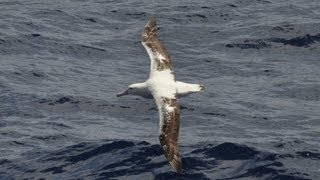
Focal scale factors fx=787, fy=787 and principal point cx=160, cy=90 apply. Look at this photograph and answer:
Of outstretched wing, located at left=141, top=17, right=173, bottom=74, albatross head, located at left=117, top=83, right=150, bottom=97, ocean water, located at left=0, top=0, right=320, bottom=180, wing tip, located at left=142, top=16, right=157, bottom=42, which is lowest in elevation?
ocean water, located at left=0, top=0, right=320, bottom=180

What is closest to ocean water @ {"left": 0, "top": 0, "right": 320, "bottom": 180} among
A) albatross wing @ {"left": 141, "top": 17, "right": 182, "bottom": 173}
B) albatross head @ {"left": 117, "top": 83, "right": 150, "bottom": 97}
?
albatross wing @ {"left": 141, "top": 17, "right": 182, "bottom": 173}

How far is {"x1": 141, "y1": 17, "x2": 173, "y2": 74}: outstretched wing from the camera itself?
22.8 meters

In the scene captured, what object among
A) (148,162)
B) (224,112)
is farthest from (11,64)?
(148,162)

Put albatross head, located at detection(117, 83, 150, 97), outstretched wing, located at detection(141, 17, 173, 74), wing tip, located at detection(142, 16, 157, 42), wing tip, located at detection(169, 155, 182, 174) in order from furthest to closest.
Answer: wing tip, located at detection(142, 16, 157, 42) → outstretched wing, located at detection(141, 17, 173, 74) → albatross head, located at detection(117, 83, 150, 97) → wing tip, located at detection(169, 155, 182, 174)

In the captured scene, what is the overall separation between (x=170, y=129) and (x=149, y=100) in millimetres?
6679

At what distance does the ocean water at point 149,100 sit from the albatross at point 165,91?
67 cm

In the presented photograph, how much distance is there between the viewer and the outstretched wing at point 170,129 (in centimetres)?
1808

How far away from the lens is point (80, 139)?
2194cm

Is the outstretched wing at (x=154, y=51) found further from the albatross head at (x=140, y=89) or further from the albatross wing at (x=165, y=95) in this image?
the albatross head at (x=140, y=89)

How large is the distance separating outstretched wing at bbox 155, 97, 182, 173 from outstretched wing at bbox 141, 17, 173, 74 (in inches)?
95.7

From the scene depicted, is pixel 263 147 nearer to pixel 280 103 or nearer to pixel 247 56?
pixel 280 103

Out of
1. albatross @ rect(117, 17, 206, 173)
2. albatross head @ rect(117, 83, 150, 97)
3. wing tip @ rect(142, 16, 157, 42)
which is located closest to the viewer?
albatross @ rect(117, 17, 206, 173)

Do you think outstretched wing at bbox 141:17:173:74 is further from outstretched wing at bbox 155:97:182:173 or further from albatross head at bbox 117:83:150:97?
outstretched wing at bbox 155:97:182:173

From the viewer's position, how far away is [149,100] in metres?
25.5
